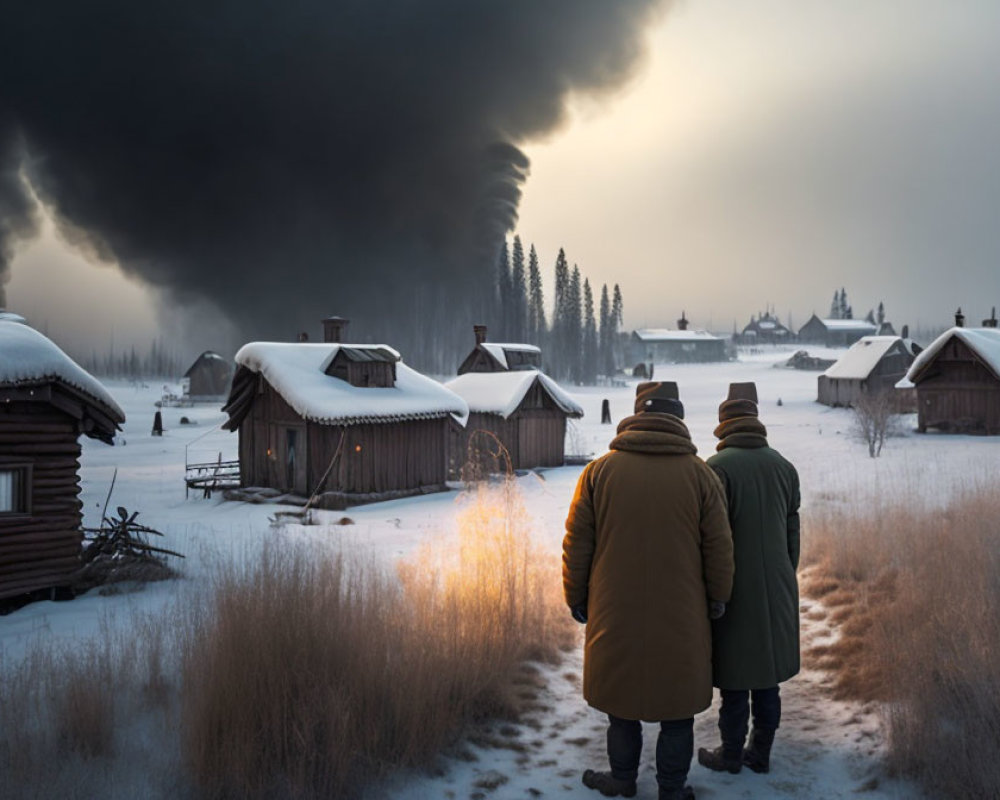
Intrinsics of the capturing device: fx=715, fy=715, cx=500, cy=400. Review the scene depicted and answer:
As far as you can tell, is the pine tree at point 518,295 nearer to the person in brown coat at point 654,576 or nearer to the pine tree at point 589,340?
the pine tree at point 589,340

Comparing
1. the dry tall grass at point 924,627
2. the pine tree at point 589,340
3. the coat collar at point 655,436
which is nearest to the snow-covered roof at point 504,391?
the dry tall grass at point 924,627

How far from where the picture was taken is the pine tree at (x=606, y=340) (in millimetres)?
80625

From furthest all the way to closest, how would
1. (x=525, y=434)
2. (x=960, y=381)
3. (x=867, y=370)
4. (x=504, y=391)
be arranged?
(x=867, y=370) → (x=960, y=381) → (x=525, y=434) → (x=504, y=391)

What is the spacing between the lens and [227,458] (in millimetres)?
32656

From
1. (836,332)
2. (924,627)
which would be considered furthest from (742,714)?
(836,332)

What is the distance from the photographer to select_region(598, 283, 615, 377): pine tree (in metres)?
80.6

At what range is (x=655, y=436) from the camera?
413 centimetres

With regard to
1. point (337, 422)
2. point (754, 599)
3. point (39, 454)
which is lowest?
point (754, 599)

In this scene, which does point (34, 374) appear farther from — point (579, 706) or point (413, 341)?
point (413, 341)

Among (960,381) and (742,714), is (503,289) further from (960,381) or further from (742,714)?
(742,714)

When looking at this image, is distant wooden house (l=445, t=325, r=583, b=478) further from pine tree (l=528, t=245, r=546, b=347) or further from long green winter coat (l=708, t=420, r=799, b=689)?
pine tree (l=528, t=245, r=546, b=347)

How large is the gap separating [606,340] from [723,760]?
81.8m

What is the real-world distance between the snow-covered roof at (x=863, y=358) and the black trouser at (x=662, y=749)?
4106 centimetres

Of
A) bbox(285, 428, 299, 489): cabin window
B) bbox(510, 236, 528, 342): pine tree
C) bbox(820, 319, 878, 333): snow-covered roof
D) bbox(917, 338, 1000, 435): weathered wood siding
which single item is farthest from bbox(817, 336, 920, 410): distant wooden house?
bbox(820, 319, 878, 333): snow-covered roof
